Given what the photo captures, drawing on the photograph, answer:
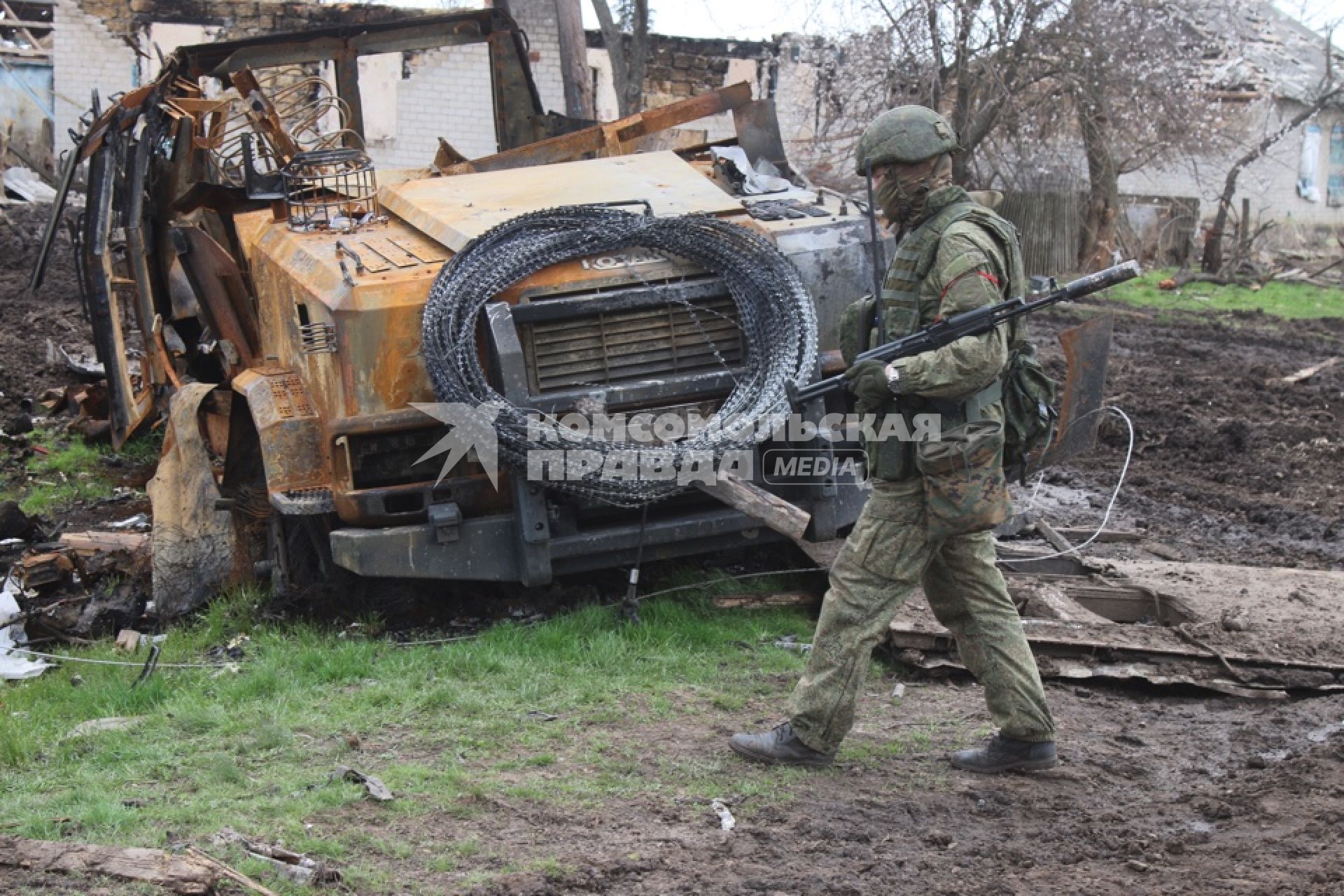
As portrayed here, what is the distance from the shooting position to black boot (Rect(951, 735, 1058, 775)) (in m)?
4.27

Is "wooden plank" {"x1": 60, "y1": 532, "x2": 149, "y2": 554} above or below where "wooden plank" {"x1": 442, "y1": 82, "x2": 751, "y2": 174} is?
→ below

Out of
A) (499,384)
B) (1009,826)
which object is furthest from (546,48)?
(1009,826)

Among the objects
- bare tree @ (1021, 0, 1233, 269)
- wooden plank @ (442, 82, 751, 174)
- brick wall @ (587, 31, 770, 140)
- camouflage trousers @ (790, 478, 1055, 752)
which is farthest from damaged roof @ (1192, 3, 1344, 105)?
camouflage trousers @ (790, 478, 1055, 752)

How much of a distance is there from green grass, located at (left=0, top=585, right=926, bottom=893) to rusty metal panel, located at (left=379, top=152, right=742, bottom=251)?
5.10ft

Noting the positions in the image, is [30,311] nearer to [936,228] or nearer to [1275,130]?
[936,228]

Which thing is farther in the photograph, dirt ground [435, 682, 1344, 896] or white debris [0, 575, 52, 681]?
white debris [0, 575, 52, 681]

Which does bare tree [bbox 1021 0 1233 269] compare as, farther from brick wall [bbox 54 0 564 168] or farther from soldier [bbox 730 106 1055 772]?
soldier [bbox 730 106 1055 772]

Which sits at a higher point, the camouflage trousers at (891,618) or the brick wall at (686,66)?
the brick wall at (686,66)

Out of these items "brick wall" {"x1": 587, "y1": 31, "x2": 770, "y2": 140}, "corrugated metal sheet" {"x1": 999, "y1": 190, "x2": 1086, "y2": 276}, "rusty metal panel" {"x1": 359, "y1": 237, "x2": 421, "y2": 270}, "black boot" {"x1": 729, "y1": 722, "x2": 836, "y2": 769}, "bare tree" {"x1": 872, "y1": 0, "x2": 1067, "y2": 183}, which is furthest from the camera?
"brick wall" {"x1": 587, "y1": 31, "x2": 770, "y2": 140}

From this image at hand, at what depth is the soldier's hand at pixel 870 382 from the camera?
408 centimetres

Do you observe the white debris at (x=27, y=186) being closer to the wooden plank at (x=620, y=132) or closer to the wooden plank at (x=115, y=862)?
the wooden plank at (x=620, y=132)

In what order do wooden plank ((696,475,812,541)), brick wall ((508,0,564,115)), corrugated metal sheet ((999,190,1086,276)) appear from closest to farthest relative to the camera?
wooden plank ((696,475,812,541))
brick wall ((508,0,564,115))
corrugated metal sheet ((999,190,1086,276))

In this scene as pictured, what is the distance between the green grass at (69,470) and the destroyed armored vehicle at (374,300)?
2.38 ft

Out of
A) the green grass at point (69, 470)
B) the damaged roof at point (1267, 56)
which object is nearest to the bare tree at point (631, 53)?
the green grass at point (69, 470)
